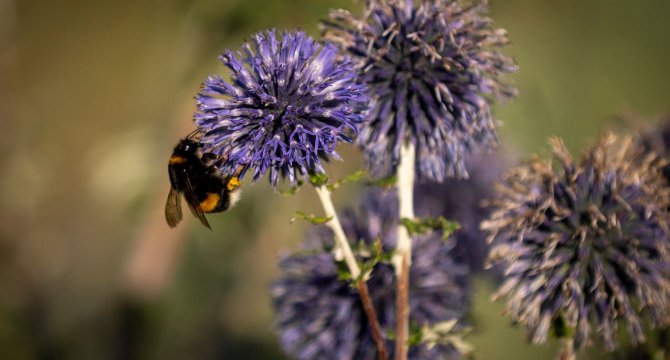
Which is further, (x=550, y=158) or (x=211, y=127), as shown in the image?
(x=550, y=158)

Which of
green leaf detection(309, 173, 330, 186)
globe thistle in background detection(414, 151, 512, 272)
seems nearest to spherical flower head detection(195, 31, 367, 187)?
green leaf detection(309, 173, 330, 186)

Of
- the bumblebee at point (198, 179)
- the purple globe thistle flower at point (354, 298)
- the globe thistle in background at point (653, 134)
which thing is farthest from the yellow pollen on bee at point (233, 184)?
the globe thistle in background at point (653, 134)

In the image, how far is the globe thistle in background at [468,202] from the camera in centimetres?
197

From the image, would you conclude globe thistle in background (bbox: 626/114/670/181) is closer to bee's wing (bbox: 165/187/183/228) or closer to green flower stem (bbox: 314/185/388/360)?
green flower stem (bbox: 314/185/388/360)

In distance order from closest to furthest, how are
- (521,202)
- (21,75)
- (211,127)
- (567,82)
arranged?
1. (211,127)
2. (521,202)
3. (567,82)
4. (21,75)

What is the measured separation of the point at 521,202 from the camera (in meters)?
1.38

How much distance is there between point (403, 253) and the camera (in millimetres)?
1324

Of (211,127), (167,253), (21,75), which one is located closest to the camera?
(211,127)

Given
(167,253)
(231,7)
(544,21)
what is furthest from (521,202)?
(544,21)

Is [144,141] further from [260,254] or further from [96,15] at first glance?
[96,15]

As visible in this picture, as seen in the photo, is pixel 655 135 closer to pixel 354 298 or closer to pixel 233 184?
pixel 354 298

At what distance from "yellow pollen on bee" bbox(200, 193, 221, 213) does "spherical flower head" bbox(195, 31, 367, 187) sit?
0.33 meters

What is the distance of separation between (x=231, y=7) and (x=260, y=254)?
1130 mm

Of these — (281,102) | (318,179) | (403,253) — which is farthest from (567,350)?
(281,102)
